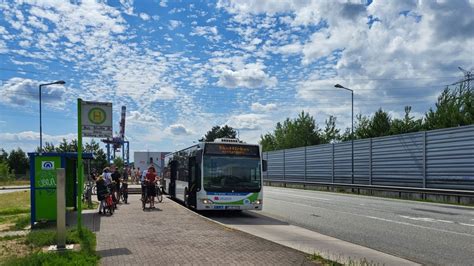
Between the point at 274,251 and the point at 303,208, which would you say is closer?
the point at 274,251

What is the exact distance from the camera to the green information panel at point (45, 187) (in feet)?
44.1

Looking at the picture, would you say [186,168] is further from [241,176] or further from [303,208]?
[303,208]

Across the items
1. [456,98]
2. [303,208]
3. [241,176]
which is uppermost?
[456,98]

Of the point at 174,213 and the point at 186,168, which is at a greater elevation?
the point at 186,168

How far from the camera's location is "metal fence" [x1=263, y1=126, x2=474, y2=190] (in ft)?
87.9

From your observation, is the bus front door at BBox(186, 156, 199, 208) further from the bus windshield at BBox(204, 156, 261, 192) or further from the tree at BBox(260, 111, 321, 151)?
the tree at BBox(260, 111, 321, 151)

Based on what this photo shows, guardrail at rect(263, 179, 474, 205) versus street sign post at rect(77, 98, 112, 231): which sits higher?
street sign post at rect(77, 98, 112, 231)

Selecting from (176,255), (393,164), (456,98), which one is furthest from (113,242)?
(456,98)

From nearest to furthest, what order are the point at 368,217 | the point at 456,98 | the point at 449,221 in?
the point at 449,221 → the point at 368,217 → the point at 456,98

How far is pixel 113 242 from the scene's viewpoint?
33.1ft

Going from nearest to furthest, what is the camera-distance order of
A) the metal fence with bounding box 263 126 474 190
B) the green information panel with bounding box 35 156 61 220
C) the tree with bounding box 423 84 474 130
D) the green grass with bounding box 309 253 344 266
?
the green grass with bounding box 309 253 344 266 → the green information panel with bounding box 35 156 61 220 → the metal fence with bounding box 263 126 474 190 → the tree with bounding box 423 84 474 130

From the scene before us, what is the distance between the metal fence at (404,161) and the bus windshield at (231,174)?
14.1 m

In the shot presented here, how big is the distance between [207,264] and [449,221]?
38.8 ft

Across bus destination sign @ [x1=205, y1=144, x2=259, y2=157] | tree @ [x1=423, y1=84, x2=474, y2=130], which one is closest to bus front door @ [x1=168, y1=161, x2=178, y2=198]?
bus destination sign @ [x1=205, y1=144, x2=259, y2=157]
